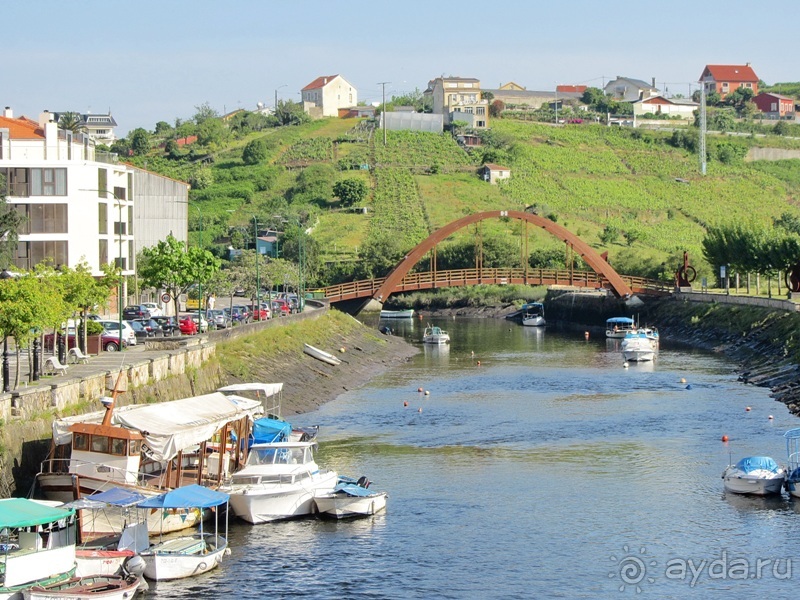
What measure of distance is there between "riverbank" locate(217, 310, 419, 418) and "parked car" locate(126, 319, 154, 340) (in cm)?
532

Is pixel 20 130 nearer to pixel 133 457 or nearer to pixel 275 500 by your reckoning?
pixel 133 457

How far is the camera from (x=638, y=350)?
10281 cm

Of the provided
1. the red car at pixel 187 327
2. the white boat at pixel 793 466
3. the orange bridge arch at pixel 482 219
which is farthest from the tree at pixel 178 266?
the orange bridge arch at pixel 482 219

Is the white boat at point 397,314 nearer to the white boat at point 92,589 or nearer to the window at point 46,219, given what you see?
the window at point 46,219

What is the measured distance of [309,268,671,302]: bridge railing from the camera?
138 metres

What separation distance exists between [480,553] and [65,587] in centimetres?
1393

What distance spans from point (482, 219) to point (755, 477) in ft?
290

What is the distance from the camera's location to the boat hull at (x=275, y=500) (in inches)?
1861

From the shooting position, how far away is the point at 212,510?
47.2 metres

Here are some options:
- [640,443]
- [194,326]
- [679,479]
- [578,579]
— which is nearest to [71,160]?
[194,326]

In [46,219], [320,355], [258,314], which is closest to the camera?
[46,219]

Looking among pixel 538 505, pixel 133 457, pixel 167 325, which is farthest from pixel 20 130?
pixel 538 505

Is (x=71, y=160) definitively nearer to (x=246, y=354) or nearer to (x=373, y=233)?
(x=246, y=354)

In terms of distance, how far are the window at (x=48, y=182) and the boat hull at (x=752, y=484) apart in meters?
59.2
